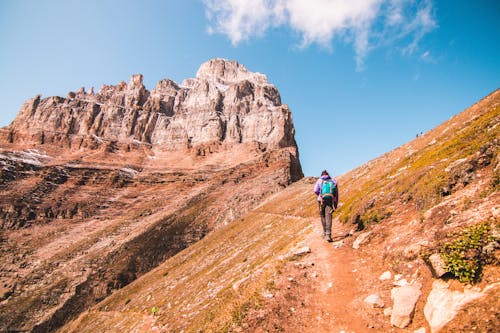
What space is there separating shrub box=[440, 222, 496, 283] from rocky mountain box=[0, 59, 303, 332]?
5161cm

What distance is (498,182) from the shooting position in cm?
881

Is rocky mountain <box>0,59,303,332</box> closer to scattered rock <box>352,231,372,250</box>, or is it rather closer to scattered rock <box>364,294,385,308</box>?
scattered rock <box>352,231,372,250</box>

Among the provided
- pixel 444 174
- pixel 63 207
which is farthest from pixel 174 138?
pixel 444 174

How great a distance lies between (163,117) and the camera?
150000mm

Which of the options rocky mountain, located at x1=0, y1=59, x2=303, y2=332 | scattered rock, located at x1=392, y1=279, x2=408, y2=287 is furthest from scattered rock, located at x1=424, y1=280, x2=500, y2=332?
rocky mountain, located at x1=0, y1=59, x2=303, y2=332

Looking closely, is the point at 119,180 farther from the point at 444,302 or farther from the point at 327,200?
the point at 444,302

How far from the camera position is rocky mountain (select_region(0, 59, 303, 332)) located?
5047 cm

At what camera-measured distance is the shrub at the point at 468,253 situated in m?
6.22

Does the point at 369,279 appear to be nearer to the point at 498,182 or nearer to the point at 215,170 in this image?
the point at 498,182

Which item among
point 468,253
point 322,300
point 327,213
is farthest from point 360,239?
point 468,253

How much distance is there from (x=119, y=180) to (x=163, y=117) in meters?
59.8

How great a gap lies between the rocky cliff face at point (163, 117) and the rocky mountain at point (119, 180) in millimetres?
665

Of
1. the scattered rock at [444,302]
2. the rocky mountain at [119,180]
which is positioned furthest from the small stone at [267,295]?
the rocky mountain at [119,180]

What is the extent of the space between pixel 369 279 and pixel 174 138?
454ft
